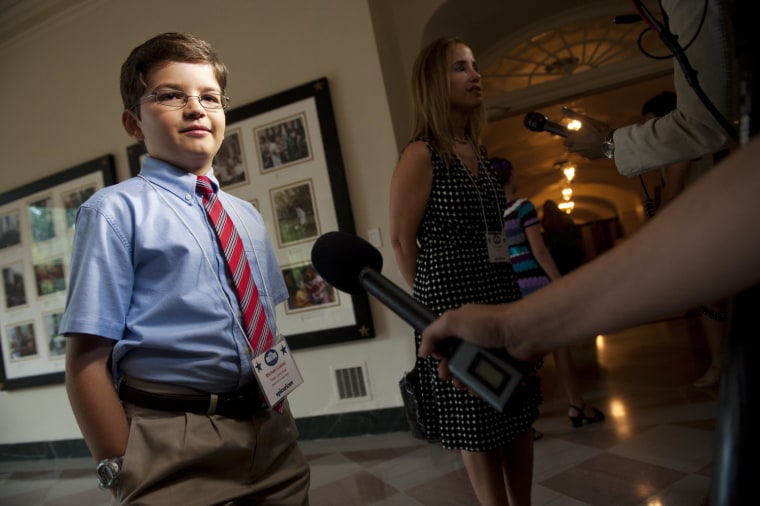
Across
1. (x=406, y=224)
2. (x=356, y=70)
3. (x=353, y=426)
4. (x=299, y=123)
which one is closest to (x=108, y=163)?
(x=299, y=123)

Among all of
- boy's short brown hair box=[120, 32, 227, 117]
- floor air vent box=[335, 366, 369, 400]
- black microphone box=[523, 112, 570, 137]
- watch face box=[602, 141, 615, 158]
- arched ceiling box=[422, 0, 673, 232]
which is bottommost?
floor air vent box=[335, 366, 369, 400]

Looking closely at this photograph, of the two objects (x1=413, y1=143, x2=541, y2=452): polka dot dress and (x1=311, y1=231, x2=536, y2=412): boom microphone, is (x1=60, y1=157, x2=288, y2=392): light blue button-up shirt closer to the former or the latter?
(x1=311, y1=231, x2=536, y2=412): boom microphone

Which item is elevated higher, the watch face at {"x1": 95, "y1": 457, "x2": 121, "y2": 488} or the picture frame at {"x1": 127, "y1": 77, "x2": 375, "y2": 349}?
the picture frame at {"x1": 127, "y1": 77, "x2": 375, "y2": 349}

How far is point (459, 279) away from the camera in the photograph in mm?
1491

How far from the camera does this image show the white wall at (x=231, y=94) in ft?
11.8

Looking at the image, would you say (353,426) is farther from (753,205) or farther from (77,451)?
(753,205)

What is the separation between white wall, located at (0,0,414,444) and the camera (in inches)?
142

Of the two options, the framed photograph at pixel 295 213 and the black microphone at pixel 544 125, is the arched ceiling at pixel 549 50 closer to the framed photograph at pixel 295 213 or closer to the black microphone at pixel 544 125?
the framed photograph at pixel 295 213

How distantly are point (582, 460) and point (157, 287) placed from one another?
2269 mm

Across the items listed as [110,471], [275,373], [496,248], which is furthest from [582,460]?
[110,471]

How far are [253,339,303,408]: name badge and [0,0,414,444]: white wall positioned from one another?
7.76 feet

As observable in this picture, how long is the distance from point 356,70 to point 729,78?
2857 mm

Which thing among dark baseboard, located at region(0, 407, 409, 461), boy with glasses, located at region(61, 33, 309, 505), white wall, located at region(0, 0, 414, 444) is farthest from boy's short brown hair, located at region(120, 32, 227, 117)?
dark baseboard, located at region(0, 407, 409, 461)

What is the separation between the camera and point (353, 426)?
12.0 feet
